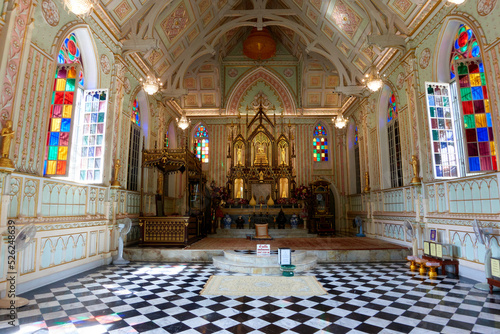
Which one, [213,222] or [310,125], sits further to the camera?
[310,125]

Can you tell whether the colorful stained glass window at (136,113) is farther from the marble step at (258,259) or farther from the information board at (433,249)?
Answer: the information board at (433,249)

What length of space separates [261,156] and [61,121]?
1149 cm

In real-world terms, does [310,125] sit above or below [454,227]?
above

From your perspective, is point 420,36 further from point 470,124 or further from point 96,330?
point 96,330

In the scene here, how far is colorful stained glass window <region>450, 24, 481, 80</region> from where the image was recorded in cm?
725

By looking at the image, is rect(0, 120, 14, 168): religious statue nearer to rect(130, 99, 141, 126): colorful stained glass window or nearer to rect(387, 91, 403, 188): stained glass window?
rect(130, 99, 141, 126): colorful stained glass window

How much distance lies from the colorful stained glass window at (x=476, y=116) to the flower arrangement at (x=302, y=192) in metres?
9.29

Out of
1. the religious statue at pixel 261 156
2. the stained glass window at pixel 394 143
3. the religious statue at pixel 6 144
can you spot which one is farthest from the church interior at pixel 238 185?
the religious statue at pixel 261 156

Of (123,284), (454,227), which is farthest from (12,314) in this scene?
(454,227)

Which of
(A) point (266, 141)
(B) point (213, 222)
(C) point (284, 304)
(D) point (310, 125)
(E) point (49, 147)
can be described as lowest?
(C) point (284, 304)

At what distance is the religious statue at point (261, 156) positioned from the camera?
56.5 ft

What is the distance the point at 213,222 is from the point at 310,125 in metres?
8.97

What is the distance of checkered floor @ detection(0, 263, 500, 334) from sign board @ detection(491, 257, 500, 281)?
0.43 m

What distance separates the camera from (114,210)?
354 inches
